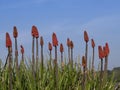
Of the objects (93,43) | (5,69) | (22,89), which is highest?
(93,43)

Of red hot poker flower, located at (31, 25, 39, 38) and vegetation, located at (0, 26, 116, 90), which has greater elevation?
red hot poker flower, located at (31, 25, 39, 38)

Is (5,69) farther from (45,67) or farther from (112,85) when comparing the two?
(112,85)

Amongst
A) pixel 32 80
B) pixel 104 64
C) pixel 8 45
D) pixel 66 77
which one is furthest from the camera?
pixel 66 77

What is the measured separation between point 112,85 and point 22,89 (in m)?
2.40

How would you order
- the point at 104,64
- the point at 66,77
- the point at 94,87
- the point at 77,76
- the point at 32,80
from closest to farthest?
the point at 104,64
the point at 32,80
the point at 94,87
the point at 66,77
the point at 77,76

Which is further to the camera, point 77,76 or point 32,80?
point 77,76

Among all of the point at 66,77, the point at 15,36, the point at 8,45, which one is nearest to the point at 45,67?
the point at 66,77

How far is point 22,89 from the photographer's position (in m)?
7.17

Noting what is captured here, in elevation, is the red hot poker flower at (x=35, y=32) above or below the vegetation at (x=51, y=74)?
above

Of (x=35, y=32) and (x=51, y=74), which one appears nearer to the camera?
(x=35, y=32)

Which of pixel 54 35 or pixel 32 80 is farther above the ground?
pixel 54 35

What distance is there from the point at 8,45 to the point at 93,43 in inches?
114

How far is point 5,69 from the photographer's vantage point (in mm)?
8508

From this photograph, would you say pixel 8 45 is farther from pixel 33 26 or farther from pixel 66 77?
pixel 66 77
